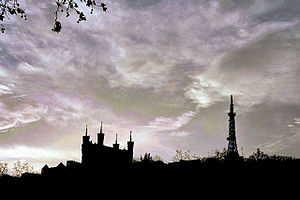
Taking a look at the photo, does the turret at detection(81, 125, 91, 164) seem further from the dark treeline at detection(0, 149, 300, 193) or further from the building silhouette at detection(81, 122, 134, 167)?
the dark treeline at detection(0, 149, 300, 193)

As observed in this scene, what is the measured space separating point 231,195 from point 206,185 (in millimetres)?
2550

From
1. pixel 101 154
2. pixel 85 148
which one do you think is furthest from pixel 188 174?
pixel 85 148

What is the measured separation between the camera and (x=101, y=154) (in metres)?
53.9

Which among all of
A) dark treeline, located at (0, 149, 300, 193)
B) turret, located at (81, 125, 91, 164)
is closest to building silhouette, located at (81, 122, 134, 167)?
turret, located at (81, 125, 91, 164)

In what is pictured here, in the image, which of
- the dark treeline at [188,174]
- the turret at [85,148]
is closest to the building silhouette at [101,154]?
the turret at [85,148]

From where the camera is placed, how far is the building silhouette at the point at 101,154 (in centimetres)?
5310

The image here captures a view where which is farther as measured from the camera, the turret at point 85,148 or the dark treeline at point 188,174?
Answer: the turret at point 85,148

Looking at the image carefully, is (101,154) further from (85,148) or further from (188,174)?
(188,174)

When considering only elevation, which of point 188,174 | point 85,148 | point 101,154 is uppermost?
point 85,148

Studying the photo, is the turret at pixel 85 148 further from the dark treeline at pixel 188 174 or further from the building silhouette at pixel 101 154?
the dark treeline at pixel 188 174

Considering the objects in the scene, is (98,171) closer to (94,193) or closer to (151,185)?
(94,193)

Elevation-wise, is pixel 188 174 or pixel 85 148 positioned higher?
pixel 85 148

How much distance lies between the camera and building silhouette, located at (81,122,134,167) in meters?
53.1

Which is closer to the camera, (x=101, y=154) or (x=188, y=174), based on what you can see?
(x=188, y=174)
